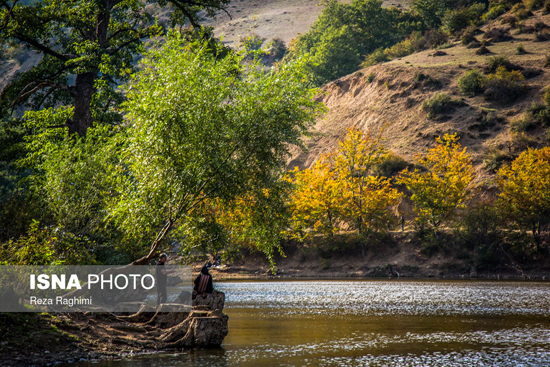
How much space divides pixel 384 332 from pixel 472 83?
207 ft

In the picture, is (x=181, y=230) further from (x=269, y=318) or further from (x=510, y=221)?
(x=510, y=221)

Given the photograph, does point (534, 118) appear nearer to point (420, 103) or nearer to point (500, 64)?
point (500, 64)

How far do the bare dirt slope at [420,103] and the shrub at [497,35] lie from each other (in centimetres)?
181

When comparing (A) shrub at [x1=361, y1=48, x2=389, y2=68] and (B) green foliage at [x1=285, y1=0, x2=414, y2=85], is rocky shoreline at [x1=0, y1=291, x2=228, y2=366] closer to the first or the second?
(A) shrub at [x1=361, y1=48, x2=389, y2=68]

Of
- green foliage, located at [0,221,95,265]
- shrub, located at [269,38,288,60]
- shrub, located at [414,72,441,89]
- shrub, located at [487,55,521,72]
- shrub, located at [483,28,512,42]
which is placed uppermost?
shrub, located at [269,38,288,60]

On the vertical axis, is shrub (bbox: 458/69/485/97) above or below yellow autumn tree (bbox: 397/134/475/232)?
above

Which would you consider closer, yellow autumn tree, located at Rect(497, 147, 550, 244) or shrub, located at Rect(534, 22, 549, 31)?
yellow autumn tree, located at Rect(497, 147, 550, 244)

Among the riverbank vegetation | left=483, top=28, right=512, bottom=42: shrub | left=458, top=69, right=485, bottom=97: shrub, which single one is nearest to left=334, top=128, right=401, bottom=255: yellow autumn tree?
the riverbank vegetation

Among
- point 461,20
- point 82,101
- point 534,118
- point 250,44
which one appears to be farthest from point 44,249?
point 461,20

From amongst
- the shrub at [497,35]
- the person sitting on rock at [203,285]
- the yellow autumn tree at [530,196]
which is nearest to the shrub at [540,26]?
the shrub at [497,35]

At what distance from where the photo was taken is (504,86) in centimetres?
6994

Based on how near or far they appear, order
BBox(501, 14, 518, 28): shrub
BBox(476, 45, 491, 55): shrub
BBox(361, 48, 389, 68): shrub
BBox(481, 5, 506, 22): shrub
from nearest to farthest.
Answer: BBox(476, 45, 491, 55): shrub
BBox(501, 14, 518, 28): shrub
BBox(481, 5, 506, 22): shrub
BBox(361, 48, 389, 68): shrub

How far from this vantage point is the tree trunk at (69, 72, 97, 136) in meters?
26.1

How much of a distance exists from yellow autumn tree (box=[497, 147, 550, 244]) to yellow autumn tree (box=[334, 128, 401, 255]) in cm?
1194
